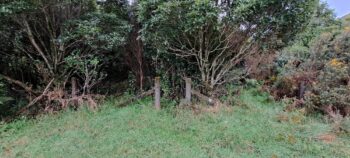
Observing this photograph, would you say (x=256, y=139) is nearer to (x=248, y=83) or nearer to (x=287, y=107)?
(x=287, y=107)

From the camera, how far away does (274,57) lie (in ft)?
27.8

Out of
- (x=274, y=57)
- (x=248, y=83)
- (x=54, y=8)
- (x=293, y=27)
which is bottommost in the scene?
(x=248, y=83)

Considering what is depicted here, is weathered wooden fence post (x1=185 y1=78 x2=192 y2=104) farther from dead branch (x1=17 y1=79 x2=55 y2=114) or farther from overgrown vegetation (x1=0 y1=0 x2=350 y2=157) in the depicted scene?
dead branch (x1=17 y1=79 x2=55 y2=114)

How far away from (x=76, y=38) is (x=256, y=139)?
5101 millimetres

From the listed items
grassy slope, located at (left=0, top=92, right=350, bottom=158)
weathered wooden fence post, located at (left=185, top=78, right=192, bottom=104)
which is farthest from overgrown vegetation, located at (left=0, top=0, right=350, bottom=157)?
weathered wooden fence post, located at (left=185, top=78, right=192, bottom=104)

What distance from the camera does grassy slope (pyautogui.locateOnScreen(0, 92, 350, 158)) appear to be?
481cm

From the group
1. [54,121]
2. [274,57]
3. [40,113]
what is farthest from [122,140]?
[274,57]

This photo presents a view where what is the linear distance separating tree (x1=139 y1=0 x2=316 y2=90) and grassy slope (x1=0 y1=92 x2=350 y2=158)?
141 centimetres

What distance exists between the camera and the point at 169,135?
547cm

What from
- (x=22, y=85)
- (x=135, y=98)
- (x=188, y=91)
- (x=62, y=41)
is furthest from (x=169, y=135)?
(x=22, y=85)

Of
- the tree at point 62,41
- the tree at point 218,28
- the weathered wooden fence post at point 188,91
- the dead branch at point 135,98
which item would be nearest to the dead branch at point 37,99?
the tree at point 62,41

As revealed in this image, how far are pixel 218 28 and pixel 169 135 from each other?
9.07ft

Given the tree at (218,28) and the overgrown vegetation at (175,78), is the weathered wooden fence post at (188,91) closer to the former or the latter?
the overgrown vegetation at (175,78)

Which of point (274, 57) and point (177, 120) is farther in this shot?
point (274, 57)
